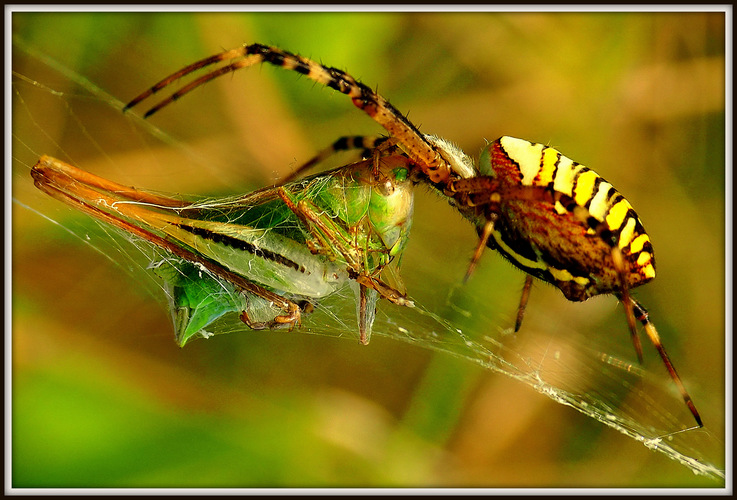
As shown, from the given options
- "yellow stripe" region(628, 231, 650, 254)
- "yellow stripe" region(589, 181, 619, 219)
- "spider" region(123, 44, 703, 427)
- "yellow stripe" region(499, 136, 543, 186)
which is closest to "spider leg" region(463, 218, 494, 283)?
"spider" region(123, 44, 703, 427)

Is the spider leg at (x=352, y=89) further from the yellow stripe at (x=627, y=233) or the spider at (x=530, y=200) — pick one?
the yellow stripe at (x=627, y=233)

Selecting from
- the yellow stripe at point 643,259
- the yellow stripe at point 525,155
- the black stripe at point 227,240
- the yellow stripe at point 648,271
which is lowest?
the black stripe at point 227,240

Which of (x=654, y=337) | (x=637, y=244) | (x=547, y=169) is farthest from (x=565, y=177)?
(x=654, y=337)

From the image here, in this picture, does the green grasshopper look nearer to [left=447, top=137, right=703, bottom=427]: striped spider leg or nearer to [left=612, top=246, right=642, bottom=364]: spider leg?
[left=447, top=137, right=703, bottom=427]: striped spider leg

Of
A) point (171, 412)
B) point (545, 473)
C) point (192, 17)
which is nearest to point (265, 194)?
point (171, 412)

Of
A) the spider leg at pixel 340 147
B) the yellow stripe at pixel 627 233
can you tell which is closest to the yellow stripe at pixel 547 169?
the yellow stripe at pixel 627 233

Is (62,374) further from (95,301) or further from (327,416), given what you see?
(327,416)
